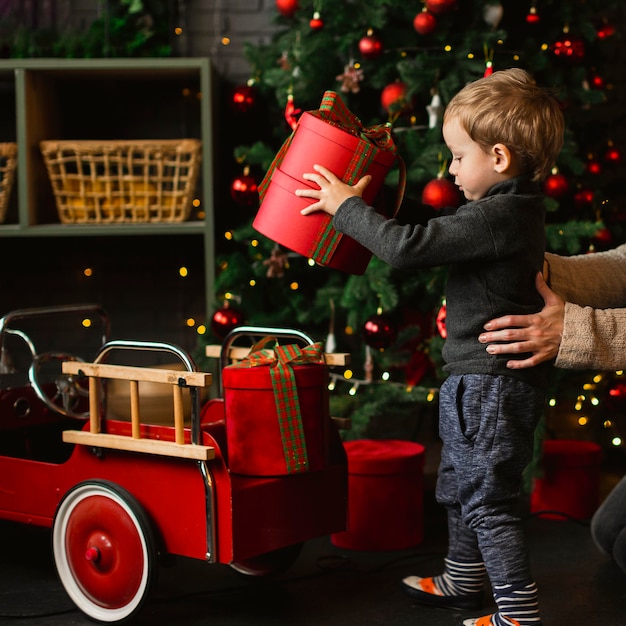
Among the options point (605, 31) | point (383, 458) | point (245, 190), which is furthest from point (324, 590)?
point (605, 31)

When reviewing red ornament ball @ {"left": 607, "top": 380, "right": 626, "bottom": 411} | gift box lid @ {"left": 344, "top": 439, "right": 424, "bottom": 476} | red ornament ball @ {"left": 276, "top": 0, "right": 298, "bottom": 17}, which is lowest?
gift box lid @ {"left": 344, "top": 439, "right": 424, "bottom": 476}

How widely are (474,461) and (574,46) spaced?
1.51m

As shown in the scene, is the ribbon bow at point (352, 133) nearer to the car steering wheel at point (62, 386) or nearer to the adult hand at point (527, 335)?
the adult hand at point (527, 335)

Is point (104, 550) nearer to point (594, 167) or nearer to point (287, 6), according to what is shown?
point (287, 6)

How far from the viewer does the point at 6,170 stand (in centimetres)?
305

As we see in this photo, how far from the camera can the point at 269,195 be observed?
1894mm

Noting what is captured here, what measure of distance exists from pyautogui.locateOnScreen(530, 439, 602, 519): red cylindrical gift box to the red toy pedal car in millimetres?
933

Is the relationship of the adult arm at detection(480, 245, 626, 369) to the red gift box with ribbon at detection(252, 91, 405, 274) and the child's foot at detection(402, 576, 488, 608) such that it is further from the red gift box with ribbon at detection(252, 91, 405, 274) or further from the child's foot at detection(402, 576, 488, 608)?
the child's foot at detection(402, 576, 488, 608)

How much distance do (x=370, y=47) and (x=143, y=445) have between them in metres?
1.44

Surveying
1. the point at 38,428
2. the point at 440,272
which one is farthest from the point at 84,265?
the point at 440,272

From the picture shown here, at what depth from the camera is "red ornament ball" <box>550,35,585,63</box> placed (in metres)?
2.79

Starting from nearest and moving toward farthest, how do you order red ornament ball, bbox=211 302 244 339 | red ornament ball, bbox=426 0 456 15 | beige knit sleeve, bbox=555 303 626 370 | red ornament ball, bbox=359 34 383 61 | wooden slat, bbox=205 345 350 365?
beige knit sleeve, bbox=555 303 626 370 → wooden slat, bbox=205 345 350 365 → red ornament ball, bbox=426 0 456 15 → red ornament ball, bbox=359 34 383 61 → red ornament ball, bbox=211 302 244 339

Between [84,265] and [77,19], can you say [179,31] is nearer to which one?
[77,19]

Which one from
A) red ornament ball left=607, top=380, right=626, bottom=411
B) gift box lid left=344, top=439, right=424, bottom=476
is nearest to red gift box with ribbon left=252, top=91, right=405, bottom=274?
gift box lid left=344, top=439, right=424, bottom=476
